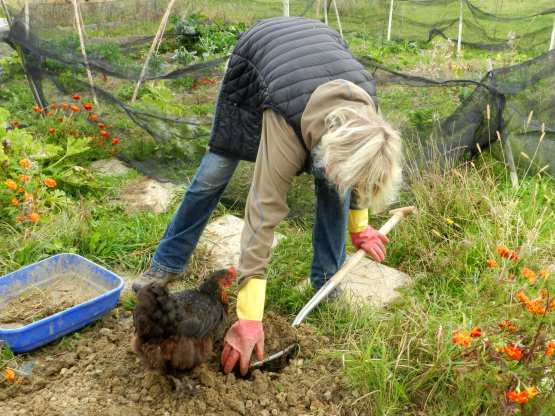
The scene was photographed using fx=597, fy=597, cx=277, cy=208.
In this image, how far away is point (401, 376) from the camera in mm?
2924

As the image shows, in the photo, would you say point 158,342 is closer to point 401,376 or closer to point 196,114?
point 401,376

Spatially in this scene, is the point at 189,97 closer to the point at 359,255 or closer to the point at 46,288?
the point at 46,288

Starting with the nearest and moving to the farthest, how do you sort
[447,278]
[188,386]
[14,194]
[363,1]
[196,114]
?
[188,386] → [447,278] → [14,194] → [196,114] → [363,1]

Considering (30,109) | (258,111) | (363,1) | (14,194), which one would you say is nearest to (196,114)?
(30,109)

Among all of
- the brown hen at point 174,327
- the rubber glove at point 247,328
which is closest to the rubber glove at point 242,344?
the rubber glove at point 247,328

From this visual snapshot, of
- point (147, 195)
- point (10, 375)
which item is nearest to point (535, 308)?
point (10, 375)

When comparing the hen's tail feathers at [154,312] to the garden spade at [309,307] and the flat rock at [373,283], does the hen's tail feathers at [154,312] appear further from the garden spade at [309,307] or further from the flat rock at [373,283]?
the flat rock at [373,283]

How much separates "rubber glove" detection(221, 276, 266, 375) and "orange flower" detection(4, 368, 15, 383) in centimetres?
101

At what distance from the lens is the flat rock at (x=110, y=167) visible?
559 centimetres

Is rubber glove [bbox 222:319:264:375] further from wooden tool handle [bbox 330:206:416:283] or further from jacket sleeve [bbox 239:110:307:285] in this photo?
wooden tool handle [bbox 330:206:416:283]

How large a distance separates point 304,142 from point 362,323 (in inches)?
50.1

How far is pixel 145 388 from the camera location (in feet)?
9.66

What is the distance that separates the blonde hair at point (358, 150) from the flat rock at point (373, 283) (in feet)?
4.55

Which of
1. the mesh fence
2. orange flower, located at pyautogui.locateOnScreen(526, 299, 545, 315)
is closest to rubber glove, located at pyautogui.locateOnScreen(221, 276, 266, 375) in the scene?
orange flower, located at pyautogui.locateOnScreen(526, 299, 545, 315)
